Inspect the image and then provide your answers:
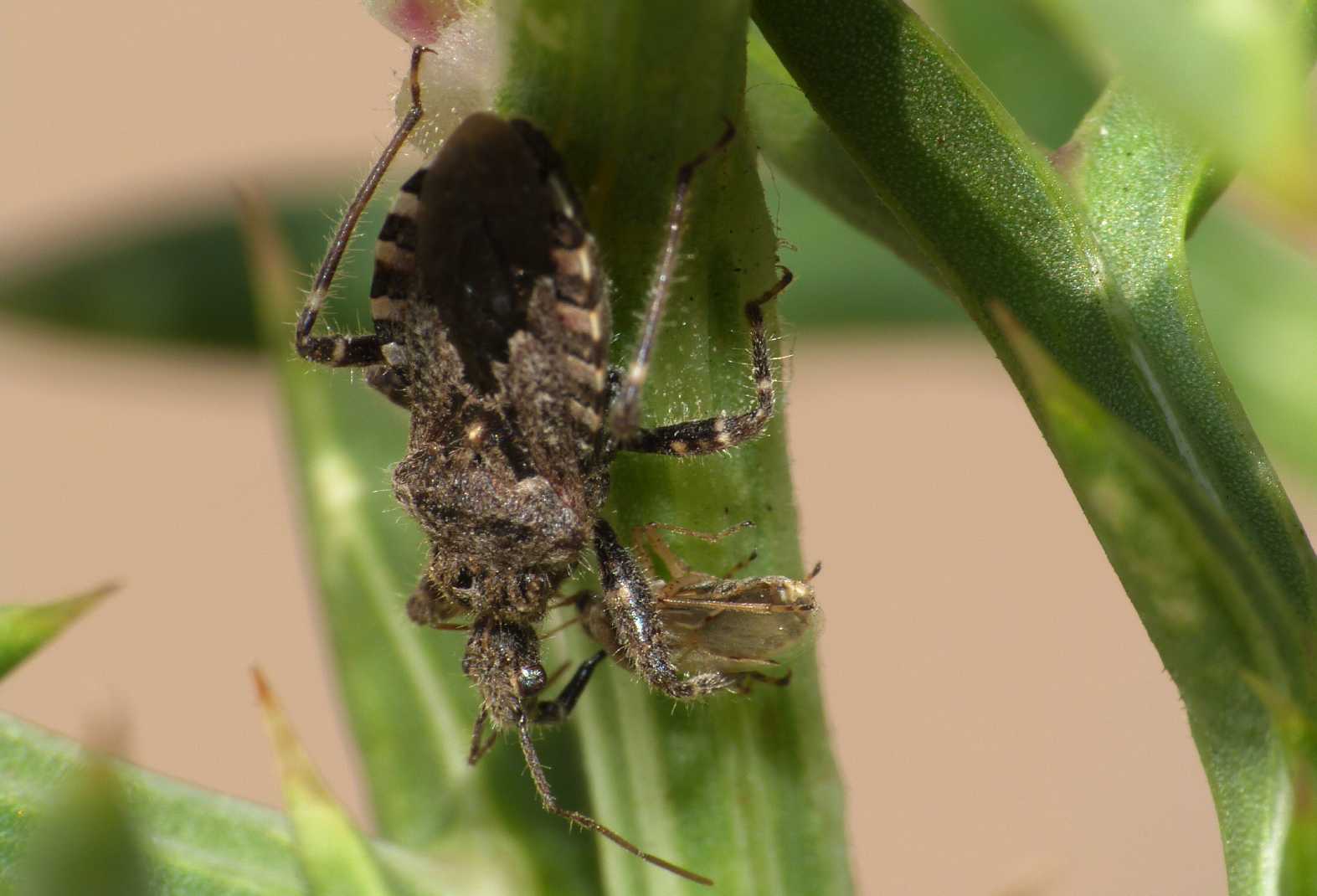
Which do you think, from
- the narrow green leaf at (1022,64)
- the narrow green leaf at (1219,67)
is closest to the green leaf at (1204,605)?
the narrow green leaf at (1219,67)

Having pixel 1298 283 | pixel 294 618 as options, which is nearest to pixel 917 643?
pixel 294 618

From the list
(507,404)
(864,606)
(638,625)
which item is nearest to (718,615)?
(638,625)

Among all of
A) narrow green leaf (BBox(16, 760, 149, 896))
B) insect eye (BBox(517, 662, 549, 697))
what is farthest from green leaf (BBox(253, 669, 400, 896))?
insect eye (BBox(517, 662, 549, 697))

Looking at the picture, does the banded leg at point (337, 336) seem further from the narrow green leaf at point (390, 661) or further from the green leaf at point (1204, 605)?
the green leaf at point (1204, 605)

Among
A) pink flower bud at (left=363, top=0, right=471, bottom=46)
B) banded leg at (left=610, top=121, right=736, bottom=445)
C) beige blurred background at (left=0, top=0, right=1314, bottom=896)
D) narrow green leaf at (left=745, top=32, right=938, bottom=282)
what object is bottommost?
beige blurred background at (left=0, top=0, right=1314, bottom=896)

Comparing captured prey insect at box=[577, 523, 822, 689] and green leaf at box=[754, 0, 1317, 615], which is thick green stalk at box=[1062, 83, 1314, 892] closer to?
green leaf at box=[754, 0, 1317, 615]

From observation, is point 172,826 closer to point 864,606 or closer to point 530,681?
point 530,681

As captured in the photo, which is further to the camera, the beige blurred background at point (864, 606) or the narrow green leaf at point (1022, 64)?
the beige blurred background at point (864, 606)
